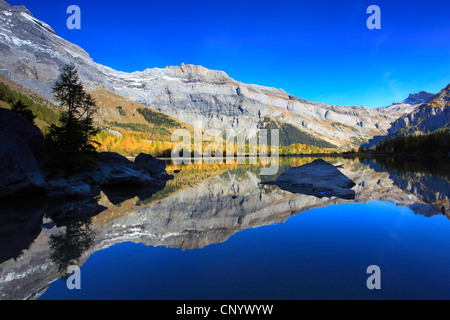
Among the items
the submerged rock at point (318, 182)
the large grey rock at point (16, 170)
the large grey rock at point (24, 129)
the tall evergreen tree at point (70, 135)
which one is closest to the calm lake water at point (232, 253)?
the large grey rock at point (16, 170)

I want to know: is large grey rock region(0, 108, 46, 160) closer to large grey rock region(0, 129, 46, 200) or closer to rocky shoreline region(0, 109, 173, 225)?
rocky shoreline region(0, 109, 173, 225)

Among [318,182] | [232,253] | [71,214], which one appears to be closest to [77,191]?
[71,214]

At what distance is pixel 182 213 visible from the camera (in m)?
14.4

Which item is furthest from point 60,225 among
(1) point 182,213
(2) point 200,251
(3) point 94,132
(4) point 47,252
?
(3) point 94,132

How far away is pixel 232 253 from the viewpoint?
8203mm

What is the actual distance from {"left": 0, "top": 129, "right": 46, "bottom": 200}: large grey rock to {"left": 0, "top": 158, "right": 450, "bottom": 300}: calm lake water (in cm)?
310

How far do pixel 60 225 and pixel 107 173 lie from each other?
61.1 ft

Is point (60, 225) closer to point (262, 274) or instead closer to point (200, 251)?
point (200, 251)

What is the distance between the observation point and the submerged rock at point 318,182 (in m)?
19.8

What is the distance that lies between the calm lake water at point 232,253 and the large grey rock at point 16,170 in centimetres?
310

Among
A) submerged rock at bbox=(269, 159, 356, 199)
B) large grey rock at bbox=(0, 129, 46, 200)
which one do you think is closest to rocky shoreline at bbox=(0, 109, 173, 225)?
large grey rock at bbox=(0, 129, 46, 200)

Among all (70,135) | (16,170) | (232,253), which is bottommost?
(232,253)

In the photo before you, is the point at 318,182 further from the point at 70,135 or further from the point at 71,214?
the point at 70,135

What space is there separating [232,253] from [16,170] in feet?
62.2
